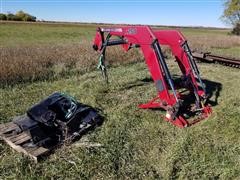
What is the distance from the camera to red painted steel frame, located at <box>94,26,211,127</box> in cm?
580

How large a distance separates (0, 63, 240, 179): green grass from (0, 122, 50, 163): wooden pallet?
4.5 inches

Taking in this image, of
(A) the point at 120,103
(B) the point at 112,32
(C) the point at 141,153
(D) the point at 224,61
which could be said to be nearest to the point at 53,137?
(C) the point at 141,153

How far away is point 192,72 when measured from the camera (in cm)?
671

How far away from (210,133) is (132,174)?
78.6 inches

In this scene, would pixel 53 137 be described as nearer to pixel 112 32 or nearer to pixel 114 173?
pixel 114 173

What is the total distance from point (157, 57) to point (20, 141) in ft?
9.63

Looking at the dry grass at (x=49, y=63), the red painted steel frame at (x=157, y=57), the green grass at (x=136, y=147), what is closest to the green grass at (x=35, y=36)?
the dry grass at (x=49, y=63)

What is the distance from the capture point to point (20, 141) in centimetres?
473

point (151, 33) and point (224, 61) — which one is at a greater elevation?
point (151, 33)

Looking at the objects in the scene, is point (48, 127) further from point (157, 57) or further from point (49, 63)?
point (49, 63)

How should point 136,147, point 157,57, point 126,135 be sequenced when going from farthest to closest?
point 157,57 → point 126,135 → point 136,147

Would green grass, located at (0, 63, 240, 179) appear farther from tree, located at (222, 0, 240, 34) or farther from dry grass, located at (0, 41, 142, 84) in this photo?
tree, located at (222, 0, 240, 34)

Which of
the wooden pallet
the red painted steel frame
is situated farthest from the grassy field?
the red painted steel frame

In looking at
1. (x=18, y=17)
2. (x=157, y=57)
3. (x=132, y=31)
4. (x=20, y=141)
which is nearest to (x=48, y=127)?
(x=20, y=141)
